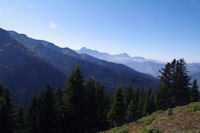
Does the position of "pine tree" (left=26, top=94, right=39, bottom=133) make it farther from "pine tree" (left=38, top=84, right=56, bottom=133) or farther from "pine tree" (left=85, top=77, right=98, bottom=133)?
"pine tree" (left=85, top=77, right=98, bottom=133)

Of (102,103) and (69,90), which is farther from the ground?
(69,90)

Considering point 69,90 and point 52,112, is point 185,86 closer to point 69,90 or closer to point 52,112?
point 69,90

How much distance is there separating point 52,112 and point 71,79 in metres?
6.24

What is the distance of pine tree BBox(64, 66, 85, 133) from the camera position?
2217 centimetres

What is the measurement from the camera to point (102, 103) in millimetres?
30203

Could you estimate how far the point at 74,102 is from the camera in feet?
73.4

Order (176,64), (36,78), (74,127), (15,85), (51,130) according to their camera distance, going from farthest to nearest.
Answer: (36,78) < (15,85) < (176,64) < (74,127) < (51,130)

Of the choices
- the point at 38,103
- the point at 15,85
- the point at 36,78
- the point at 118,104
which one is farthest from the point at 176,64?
the point at 36,78

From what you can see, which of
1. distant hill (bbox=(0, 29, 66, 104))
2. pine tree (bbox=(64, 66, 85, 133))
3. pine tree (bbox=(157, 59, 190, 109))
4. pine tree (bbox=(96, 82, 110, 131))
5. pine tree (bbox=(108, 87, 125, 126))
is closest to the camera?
pine tree (bbox=(64, 66, 85, 133))

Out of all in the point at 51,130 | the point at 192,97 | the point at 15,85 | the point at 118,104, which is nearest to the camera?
the point at 51,130

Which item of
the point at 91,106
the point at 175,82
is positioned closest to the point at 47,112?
the point at 91,106

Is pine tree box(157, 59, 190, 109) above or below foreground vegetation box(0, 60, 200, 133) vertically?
above

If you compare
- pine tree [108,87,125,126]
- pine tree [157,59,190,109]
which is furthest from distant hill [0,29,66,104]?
pine tree [157,59,190,109]

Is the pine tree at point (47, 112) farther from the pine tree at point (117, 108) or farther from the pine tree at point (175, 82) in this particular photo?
the pine tree at point (175, 82)
